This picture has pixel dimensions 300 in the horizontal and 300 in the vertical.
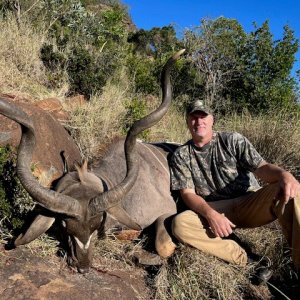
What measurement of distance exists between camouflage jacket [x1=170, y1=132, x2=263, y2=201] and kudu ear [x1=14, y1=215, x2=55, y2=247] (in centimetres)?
141

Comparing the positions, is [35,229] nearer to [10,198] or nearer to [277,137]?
[10,198]

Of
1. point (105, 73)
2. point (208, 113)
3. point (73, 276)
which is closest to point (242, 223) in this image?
point (208, 113)

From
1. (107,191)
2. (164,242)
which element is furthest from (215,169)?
(107,191)

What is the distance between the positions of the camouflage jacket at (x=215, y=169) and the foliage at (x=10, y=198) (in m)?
1.44

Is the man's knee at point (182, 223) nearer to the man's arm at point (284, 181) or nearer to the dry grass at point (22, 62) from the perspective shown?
the man's arm at point (284, 181)

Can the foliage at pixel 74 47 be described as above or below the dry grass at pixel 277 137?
above

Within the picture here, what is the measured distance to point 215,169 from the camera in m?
4.39

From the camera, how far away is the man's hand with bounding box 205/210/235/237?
12.6ft

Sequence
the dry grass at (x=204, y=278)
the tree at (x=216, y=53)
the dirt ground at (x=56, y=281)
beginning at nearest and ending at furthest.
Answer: the dirt ground at (x=56, y=281), the dry grass at (x=204, y=278), the tree at (x=216, y=53)

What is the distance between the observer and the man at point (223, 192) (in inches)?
149

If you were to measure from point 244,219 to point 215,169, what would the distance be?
1.78 feet

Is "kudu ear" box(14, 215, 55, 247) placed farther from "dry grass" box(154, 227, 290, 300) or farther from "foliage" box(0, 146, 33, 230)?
"dry grass" box(154, 227, 290, 300)

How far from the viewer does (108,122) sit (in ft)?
21.7

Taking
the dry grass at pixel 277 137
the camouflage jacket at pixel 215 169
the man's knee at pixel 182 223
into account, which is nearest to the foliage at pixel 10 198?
the man's knee at pixel 182 223
